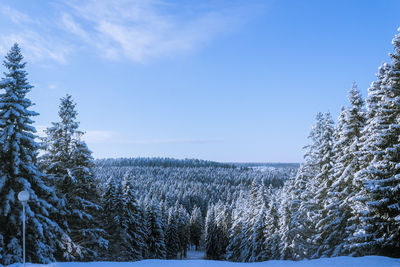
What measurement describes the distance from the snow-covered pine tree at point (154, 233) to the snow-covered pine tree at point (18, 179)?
25973 millimetres

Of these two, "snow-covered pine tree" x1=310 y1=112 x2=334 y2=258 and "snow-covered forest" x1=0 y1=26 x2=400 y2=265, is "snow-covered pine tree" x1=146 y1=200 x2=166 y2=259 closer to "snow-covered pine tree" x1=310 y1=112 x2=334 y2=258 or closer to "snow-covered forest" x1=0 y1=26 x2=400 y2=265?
"snow-covered forest" x1=0 y1=26 x2=400 y2=265

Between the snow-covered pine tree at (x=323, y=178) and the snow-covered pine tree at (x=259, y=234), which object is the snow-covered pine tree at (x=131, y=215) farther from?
the snow-covered pine tree at (x=323, y=178)

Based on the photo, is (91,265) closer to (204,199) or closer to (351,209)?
(351,209)

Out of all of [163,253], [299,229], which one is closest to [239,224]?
[163,253]

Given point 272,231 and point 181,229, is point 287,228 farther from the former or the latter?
→ point 181,229

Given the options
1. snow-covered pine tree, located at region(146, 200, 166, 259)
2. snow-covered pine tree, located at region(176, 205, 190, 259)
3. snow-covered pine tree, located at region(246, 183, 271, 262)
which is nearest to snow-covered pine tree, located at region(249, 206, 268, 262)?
snow-covered pine tree, located at region(246, 183, 271, 262)

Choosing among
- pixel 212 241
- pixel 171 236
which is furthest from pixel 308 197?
pixel 212 241

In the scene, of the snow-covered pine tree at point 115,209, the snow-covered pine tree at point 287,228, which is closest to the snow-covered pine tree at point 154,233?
the snow-covered pine tree at point 115,209

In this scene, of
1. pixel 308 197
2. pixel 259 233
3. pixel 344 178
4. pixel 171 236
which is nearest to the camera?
pixel 344 178

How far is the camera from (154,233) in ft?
144

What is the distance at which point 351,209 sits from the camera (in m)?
21.1

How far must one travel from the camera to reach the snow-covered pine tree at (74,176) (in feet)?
69.2

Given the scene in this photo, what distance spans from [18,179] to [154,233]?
30.6 meters

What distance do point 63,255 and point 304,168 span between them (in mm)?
22638
